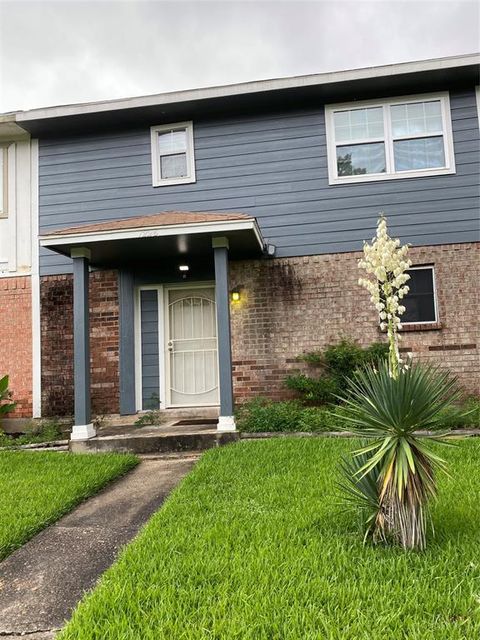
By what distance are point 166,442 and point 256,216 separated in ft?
13.2

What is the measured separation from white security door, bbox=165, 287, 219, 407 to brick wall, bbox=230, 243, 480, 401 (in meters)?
0.60

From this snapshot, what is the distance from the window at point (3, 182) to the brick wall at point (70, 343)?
1538 mm

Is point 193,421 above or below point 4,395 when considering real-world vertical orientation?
A: below

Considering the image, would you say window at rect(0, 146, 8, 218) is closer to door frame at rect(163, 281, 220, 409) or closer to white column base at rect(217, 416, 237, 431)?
door frame at rect(163, 281, 220, 409)

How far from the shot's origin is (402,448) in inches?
102

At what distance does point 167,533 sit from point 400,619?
161cm

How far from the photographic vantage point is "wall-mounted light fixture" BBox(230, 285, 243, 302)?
25.0 ft

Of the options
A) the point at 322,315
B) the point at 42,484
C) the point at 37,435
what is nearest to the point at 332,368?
the point at 322,315

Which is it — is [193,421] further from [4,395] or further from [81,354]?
[4,395]

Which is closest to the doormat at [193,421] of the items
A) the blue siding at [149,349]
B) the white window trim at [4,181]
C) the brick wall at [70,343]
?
the blue siding at [149,349]

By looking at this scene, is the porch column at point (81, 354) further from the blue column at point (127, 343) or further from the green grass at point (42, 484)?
the blue column at point (127, 343)

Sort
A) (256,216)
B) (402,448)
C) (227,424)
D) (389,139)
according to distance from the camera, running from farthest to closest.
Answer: (256,216) → (389,139) → (227,424) → (402,448)

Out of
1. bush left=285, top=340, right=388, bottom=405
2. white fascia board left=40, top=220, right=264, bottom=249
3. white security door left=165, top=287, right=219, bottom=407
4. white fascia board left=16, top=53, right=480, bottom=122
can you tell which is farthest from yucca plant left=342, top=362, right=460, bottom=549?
white fascia board left=16, top=53, right=480, bottom=122

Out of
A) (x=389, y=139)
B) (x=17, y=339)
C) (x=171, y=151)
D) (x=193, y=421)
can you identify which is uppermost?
(x=171, y=151)
